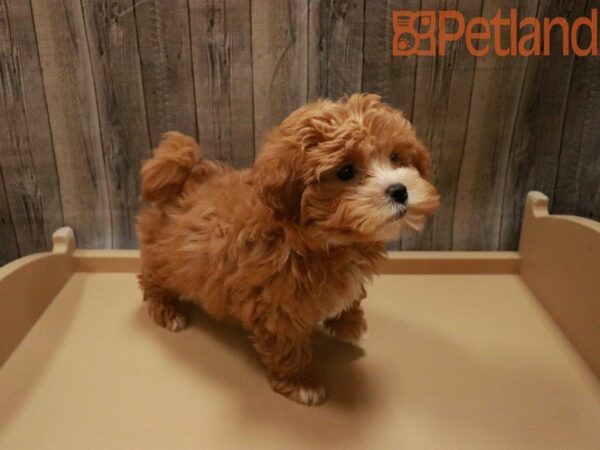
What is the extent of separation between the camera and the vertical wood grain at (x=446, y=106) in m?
1.46

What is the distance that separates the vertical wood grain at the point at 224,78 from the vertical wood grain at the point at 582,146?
0.93m

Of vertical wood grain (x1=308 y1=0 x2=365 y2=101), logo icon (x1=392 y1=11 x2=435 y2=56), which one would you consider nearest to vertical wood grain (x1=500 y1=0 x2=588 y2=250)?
logo icon (x1=392 y1=11 x2=435 y2=56)

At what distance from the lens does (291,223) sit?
3.39 feet

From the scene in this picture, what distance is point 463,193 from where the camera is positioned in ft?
5.39

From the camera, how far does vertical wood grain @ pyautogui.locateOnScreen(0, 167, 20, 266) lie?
164cm

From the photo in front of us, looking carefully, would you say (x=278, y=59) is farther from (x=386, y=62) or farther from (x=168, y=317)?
(x=168, y=317)

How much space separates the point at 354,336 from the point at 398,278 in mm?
363

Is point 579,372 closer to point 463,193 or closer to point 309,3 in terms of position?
point 463,193

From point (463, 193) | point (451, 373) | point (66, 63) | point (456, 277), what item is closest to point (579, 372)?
point (451, 373)

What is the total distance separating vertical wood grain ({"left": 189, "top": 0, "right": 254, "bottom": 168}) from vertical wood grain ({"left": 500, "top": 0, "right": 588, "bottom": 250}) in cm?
80

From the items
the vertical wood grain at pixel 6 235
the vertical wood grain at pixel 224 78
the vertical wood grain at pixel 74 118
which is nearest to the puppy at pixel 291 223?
the vertical wood grain at pixel 224 78

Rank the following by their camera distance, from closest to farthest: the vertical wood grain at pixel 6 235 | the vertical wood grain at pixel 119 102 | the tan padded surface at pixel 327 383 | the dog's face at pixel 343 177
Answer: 1. the dog's face at pixel 343 177
2. the tan padded surface at pixel 327 383
3. the vertical wood grain at pixel 119 102
4. the vertical wood grain at pixel 6 235

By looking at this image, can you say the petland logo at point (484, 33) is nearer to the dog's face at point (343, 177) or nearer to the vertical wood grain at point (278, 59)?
the vertical wood grain at point (278, 59)

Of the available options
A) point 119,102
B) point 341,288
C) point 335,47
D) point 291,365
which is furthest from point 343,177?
point 119,102
